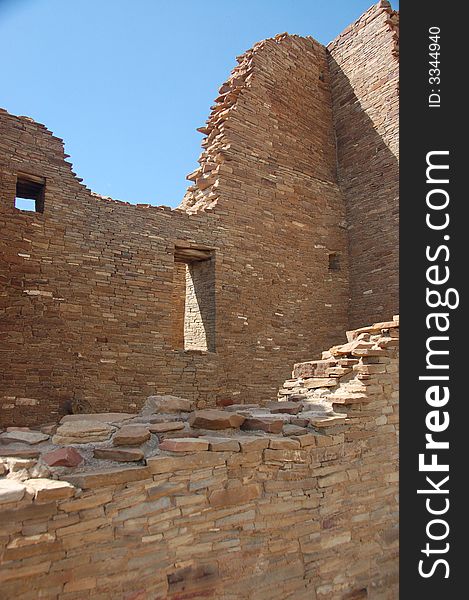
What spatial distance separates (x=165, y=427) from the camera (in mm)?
4074

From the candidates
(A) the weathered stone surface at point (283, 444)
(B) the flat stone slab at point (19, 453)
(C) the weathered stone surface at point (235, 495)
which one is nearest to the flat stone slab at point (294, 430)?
(A) the weathered stone surface at point (283, 444)

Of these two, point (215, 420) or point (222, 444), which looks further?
point (215, 420)

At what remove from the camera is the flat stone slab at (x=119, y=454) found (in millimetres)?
3600

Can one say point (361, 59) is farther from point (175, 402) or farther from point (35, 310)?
point (175, 402)

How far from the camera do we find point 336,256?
1166 cm

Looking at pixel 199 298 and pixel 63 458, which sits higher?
pixel 199 298

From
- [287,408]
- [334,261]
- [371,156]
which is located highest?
[371,156]

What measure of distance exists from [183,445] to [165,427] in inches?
14.8

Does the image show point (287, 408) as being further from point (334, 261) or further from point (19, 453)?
point (334, 261)

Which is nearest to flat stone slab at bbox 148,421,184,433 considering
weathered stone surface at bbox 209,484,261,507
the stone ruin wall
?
the stone ruin wall

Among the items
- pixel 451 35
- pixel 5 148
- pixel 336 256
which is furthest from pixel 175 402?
pixel 336 256

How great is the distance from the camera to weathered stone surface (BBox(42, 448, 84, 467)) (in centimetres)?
341

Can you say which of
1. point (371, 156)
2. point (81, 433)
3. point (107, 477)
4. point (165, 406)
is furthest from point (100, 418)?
point (371, 156)

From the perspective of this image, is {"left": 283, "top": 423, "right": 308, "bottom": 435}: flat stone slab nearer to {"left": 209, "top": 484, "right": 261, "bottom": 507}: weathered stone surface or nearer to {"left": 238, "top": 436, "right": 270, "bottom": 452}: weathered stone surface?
{"left": 238, "top": 436, "right": 270, "bottom": 452}: weathered stone surface
